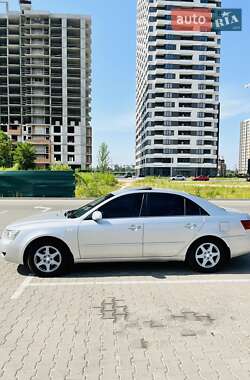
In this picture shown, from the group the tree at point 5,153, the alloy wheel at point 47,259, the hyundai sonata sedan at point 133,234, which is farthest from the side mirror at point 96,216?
the tree at point 5,153

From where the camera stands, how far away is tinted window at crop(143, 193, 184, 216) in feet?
19.6

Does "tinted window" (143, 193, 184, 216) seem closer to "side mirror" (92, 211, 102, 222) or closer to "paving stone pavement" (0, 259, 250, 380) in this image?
"side mirror" (92, 211, 102, 222)

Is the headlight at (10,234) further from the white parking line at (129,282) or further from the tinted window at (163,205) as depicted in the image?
the tinted window at (163,205)

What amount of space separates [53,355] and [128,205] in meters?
3.06

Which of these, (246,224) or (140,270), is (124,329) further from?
(246,224)

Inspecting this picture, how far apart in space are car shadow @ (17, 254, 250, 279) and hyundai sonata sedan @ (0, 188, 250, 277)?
0.26m

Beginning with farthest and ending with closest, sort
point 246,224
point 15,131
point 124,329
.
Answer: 1. point 15,131
2. point 246,224
3. point 124,329

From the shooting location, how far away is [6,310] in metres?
4.39

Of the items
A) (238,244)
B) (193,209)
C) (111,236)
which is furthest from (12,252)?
(238,244)

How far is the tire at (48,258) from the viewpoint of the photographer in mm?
5695

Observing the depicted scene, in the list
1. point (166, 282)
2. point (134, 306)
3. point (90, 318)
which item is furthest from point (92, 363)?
point (166, 282)

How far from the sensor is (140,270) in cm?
615

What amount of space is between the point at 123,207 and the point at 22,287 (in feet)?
6.82

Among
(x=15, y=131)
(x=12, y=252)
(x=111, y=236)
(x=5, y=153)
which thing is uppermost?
(x=15, y=131)
